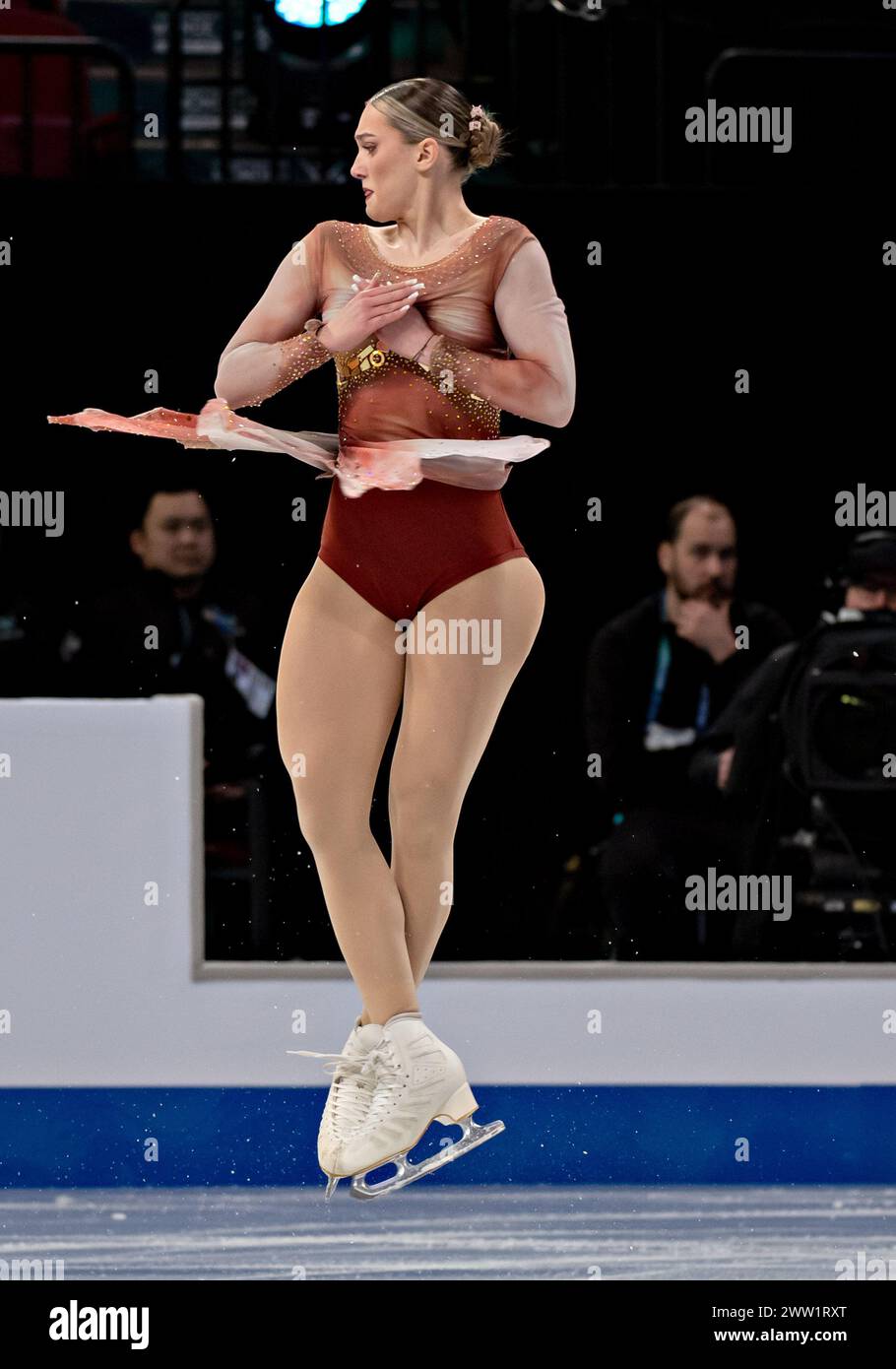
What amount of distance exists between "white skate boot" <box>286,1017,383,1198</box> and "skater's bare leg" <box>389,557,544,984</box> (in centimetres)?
16

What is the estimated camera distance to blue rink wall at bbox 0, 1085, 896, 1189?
292cm

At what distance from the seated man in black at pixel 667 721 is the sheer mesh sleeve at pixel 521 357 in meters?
1.18

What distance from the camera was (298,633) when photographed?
2412 millimetres

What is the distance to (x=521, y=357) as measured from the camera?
7.93 feet

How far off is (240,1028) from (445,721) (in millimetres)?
821

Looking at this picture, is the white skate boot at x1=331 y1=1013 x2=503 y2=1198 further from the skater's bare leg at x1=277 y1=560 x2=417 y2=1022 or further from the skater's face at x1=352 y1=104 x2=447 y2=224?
the skater's face at x1=352 y1=104 x2=447 y2=224

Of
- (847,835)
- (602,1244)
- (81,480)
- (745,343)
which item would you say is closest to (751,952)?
(847,835)

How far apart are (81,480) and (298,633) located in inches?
72.6

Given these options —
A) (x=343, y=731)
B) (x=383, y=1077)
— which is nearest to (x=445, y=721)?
(x=343, y=731)

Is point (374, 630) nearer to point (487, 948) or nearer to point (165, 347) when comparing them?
point (487, 948)

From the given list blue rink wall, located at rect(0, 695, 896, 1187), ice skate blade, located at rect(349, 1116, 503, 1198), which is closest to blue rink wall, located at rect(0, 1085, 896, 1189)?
blue rink wall, located at rect(0, 695, 896, 1187)

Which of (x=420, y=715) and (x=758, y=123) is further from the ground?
(x=758, y=123)

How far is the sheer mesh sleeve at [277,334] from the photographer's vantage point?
2.43 m

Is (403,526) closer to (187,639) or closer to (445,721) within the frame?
(445,721)
